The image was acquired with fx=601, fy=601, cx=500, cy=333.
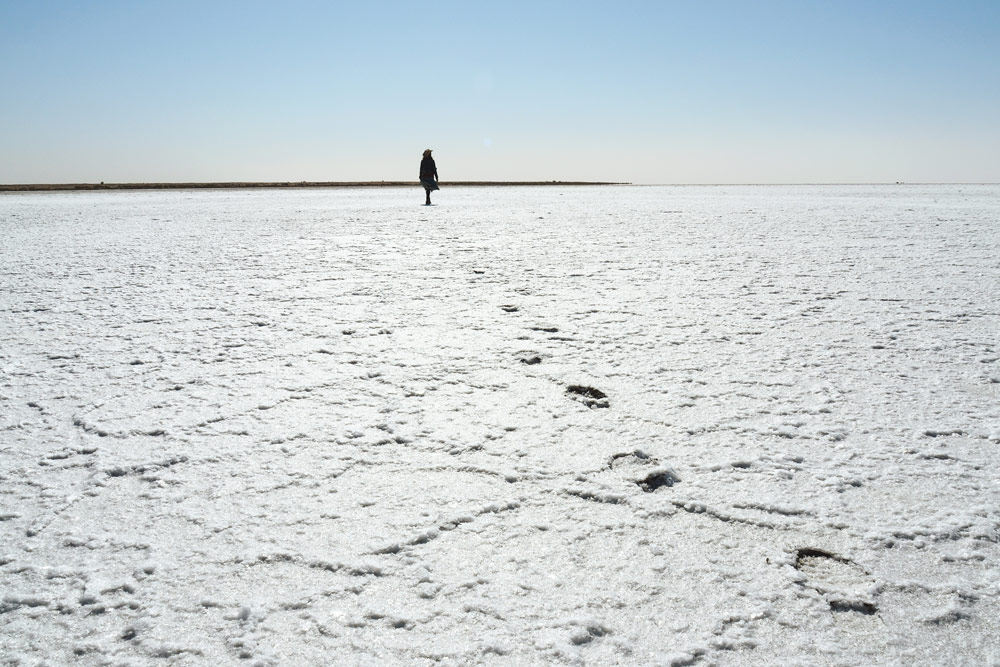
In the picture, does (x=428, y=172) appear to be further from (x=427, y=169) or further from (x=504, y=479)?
(x=504, y=479)

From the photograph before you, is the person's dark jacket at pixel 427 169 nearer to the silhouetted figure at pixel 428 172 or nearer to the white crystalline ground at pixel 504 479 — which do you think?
the silhouetted figure at pixel 428 172

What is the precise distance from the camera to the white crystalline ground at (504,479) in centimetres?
103

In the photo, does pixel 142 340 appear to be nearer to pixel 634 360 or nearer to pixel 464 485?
pixel 464 485

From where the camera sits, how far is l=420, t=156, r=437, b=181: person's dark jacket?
13258 millimetres

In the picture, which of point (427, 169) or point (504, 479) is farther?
point (427, 169)

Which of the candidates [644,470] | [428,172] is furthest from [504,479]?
[428,172]

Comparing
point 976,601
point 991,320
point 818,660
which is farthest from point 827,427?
point 991,320

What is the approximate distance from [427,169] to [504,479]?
12.5 m

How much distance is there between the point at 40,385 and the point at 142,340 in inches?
22.3

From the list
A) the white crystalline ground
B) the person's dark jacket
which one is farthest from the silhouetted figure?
the white crystalline ground

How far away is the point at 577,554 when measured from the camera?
1223mm

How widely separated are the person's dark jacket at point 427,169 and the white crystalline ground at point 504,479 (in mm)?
10334

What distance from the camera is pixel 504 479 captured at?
1520 millimetres

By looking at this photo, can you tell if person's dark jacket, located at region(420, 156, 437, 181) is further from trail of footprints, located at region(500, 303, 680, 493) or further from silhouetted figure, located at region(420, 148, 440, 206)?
trail of footprints, located at region(500, 303, 680, 493)
